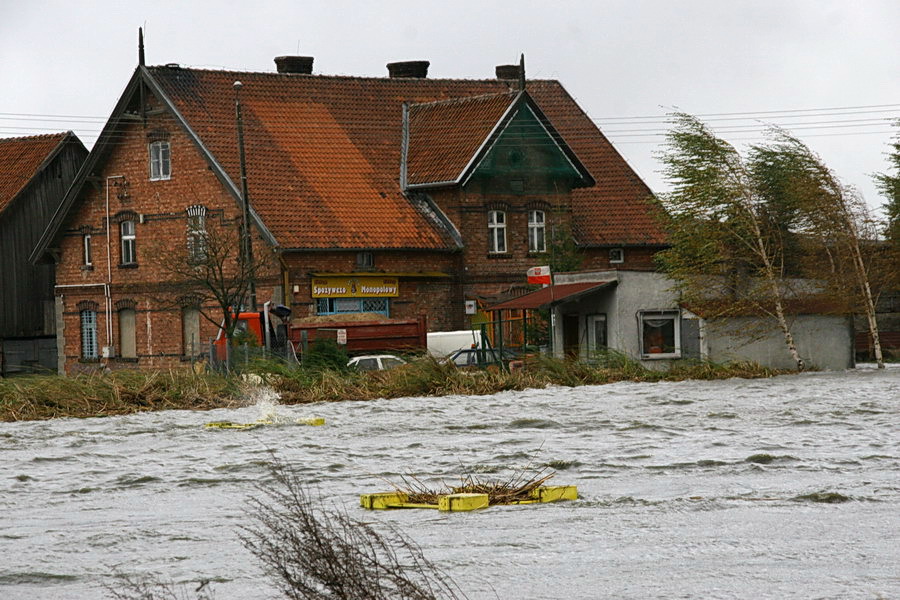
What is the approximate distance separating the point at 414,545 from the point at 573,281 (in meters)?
33.2

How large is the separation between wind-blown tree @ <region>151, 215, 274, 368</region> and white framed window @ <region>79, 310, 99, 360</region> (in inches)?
149

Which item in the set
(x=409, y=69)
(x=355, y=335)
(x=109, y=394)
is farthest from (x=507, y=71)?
(x=109, y=394)

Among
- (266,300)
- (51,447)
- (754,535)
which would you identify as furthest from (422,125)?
(754,535)

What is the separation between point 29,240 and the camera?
5812cm

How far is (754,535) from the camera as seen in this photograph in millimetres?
13523

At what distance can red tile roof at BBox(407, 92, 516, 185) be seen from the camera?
52.2 metres

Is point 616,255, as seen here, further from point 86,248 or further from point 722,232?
point 86,248

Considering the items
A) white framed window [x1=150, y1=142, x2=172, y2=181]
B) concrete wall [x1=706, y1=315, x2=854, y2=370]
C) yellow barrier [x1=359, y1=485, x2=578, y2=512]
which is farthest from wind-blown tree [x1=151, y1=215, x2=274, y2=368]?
yellow barrier [x1=359, y1=485, x2=578, y2=512]

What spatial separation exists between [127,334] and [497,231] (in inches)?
500

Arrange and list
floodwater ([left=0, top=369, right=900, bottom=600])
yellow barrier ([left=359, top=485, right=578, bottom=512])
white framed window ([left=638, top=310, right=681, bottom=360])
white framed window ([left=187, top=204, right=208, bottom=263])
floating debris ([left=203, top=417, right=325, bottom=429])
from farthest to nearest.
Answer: white framed window ([left=187, top=204, right=208, bottom=263]) → white framed window ([left=638, top=310, right=681, bottom=360]) → floating debris ([left=203, top=417, right=325, bottom=429]) → yellow barrier ([left=359, top=485, right=578, bottom=512]) → floodwater ([left=0, top=369, right=900, bottom=600])

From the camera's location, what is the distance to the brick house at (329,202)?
49562mm

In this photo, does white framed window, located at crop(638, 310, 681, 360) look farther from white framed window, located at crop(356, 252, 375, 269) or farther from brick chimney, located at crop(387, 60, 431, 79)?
brick chimney, located at crop(387, 60, 431, 79)

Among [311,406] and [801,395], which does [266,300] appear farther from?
[801,395]

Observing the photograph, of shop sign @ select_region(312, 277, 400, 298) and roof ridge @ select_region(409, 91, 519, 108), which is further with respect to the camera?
roof ridge @ select_region(409, 91, 519, 108)
